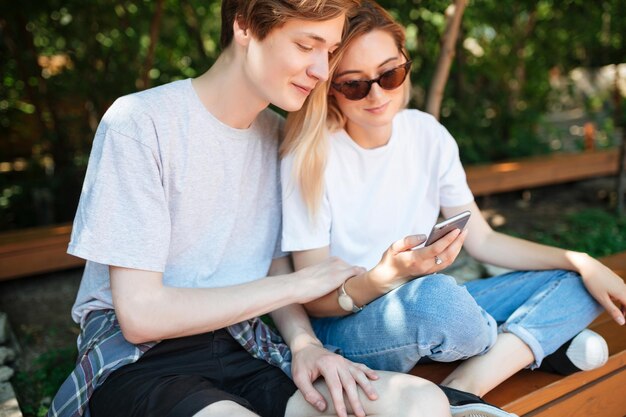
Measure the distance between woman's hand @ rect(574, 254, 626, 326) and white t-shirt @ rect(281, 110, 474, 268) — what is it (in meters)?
0.53

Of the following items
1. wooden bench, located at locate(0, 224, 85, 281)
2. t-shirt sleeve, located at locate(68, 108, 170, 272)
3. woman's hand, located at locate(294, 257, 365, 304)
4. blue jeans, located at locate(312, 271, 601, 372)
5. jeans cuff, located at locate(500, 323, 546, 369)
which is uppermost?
t-shirt sleeve, located at locate(68, 108, 170, 272)

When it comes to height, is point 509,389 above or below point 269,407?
below

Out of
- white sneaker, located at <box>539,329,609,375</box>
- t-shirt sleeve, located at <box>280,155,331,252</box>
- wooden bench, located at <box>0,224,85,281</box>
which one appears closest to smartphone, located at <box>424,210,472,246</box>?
t-shirt sleeve, located at <box>280,155,331,252</box>

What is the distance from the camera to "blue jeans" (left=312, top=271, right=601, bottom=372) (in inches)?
77.8

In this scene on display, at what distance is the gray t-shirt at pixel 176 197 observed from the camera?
1864 mm

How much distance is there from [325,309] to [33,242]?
3111 millimetres

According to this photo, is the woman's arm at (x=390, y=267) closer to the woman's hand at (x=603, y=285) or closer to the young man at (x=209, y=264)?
the young man at (x=209, y=264)

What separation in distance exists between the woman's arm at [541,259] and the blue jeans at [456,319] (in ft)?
0.14

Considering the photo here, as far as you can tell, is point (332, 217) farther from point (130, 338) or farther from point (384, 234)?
point (130, 338)

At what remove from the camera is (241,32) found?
2066 millimetres

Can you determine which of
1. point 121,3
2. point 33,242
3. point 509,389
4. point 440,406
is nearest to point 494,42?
point 121,3

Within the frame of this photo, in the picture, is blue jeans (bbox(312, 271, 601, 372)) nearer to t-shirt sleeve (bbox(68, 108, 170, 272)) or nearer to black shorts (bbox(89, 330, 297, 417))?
black shorts (bbox(89, 330, 297, 417))

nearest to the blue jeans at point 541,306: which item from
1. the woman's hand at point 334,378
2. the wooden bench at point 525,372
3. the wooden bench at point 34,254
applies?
the wooden bench at point 525,372

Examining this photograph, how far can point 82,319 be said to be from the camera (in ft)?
7.02
